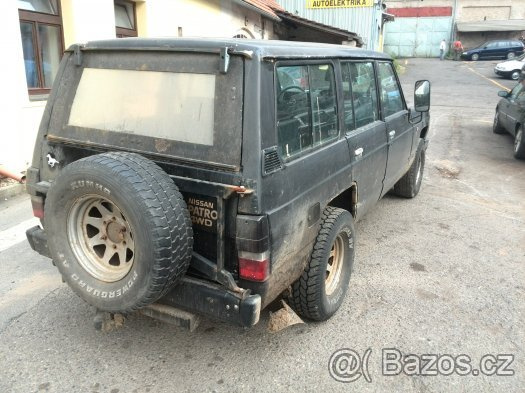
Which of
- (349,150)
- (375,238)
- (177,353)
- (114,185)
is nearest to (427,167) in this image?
(375,238)

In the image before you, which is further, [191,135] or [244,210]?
[191,135]

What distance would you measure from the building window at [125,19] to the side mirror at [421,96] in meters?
5.78

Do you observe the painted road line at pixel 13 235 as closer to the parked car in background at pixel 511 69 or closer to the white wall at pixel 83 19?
the white wall at pixel 83 19

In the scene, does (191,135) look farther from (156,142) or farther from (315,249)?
(315,249)

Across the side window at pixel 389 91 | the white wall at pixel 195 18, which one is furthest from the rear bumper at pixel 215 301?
the white wall at pixel 195 18

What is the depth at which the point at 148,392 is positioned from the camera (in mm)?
2566

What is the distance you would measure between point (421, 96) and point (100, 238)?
3.77 meters

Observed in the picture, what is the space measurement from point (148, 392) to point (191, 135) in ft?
4.66

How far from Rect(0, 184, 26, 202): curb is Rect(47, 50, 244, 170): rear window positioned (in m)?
3.46

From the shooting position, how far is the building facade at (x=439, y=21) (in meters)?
40.1

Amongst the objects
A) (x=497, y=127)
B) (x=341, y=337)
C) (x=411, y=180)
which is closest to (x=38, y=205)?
(x=341, y=337)

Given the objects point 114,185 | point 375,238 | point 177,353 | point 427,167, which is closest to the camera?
point 114,185

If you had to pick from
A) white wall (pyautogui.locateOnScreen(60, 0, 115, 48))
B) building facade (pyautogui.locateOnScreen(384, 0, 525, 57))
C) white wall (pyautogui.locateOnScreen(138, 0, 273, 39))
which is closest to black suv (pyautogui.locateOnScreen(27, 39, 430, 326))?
white wall (pyautogui.locateOnScreen(60, 0, 115, 48))

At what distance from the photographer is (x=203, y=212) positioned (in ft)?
7.97
